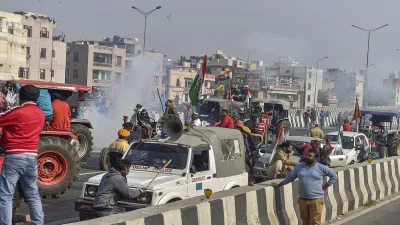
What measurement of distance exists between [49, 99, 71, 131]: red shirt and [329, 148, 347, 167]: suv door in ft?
31.9

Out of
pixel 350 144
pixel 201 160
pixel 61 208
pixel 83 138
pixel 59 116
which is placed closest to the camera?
pixel 201 160

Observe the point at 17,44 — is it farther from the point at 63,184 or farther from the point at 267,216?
the point at 267,216

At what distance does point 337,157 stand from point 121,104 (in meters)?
27.2

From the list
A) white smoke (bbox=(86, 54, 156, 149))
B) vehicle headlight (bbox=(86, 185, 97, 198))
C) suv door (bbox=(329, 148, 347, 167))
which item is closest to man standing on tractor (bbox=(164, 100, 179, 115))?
suv door (bbox=(329, 148, 347, 167))

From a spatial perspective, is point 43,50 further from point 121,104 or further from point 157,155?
point 157,155

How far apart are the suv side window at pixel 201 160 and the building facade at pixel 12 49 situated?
47334 millimetres

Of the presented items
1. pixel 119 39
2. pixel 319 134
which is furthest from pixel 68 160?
pixel 119 39

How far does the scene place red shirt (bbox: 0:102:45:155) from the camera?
6.80 meters

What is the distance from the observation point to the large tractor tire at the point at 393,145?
27641mm

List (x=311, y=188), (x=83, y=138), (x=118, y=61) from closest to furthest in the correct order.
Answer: (x=311, y=188), (x=83, y=138), (x=118, y=61)

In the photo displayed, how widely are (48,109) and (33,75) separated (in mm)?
54644

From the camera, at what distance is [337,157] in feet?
66.6

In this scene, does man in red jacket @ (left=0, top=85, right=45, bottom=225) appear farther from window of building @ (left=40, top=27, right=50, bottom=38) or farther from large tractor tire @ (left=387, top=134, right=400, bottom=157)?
window of building @ (left=40, top=27, right=50, bottom=38)

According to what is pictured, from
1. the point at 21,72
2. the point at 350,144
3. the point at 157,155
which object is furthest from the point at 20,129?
the point at 21,72
